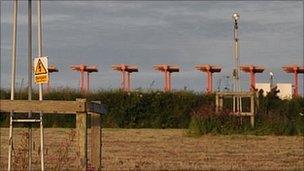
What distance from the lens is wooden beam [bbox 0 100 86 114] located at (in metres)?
7.30

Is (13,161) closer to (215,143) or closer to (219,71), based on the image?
(215,143)

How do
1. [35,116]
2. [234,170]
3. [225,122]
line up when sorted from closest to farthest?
[35,116]
[234,170]
[225,122]

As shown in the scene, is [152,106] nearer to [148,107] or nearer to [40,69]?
[148,107]

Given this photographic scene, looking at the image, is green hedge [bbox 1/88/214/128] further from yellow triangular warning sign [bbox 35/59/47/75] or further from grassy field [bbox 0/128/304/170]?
yellow triangular warning sign [bbox 35/59/47/75]

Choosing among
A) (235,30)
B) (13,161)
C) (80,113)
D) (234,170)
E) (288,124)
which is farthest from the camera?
(235,30)

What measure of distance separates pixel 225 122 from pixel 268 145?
17.5ft

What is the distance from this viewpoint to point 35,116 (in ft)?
26.4

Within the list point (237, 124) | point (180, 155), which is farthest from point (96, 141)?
point (237, 124)

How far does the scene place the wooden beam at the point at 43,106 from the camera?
7295 millimetres

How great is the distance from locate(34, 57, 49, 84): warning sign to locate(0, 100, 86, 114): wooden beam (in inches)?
19.1

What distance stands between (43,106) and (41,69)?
0.61 metres

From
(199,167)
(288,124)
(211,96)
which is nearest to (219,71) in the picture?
(211,96)

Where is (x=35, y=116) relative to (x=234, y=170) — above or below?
above

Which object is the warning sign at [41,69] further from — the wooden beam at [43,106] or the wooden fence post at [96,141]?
the wooden fence post at [96,141]
